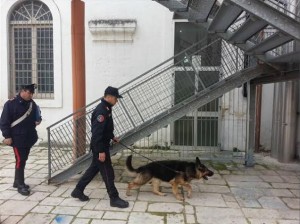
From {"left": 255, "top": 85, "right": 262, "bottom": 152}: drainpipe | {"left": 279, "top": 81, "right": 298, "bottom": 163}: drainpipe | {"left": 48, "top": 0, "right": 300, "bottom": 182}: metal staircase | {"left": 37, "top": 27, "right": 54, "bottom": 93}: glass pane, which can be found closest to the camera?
{"left": 48, "top": 0, "right": 300, "bottom": 182}: metal staircase

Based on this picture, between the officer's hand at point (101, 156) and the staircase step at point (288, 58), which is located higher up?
the staircase step at point (288, 58)

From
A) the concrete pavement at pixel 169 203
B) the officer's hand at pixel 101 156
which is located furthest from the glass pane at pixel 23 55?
the officer's hand at pixel 101 156

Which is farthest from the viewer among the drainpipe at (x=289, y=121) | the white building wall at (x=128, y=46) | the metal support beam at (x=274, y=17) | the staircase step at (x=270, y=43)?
the white building wall at (x=128, y=46)

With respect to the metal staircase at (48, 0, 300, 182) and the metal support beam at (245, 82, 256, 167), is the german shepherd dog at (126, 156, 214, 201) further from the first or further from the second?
the metal support beam at (245, 82, 256, 167)

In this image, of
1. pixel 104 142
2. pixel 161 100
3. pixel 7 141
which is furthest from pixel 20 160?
pixel 161 100

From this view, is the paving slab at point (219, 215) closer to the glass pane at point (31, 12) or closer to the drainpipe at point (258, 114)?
the drainpipe at point (258, 114)

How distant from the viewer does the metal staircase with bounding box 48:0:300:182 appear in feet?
13.2

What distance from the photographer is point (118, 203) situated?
480cm

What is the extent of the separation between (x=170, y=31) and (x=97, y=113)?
15.3 ft

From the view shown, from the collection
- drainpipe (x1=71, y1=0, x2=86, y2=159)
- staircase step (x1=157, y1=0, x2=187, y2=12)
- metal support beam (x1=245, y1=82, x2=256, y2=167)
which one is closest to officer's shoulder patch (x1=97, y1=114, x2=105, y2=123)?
drainpipe (x1=71, y1=0, x2=86, y2=159)

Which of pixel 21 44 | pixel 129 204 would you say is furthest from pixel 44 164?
pixel 21 44

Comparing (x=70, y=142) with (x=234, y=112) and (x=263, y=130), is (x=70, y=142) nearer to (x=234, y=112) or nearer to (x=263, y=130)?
(x=234, y=112)

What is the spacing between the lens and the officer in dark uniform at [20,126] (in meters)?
5.25

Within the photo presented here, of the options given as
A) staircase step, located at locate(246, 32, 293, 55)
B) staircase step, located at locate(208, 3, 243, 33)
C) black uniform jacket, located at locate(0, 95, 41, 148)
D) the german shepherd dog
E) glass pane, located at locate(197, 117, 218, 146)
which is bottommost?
the german shepherd dog
